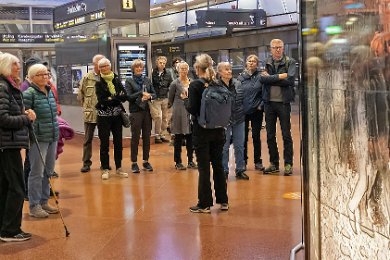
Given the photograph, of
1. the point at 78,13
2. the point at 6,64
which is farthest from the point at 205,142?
the point at 78,13

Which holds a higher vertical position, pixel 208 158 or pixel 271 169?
pixel 208 158

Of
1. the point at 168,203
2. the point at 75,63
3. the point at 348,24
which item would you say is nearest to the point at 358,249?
the point at 348,24

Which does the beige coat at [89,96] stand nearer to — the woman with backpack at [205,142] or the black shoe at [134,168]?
the black shoe at [134,168]

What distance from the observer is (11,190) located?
5023 millimetres

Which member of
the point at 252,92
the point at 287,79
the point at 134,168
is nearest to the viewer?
the point at 287,79

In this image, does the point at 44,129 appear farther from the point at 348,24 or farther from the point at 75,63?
the point at 75,63

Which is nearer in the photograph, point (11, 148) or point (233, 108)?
point (11, 148)

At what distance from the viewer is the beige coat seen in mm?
8484

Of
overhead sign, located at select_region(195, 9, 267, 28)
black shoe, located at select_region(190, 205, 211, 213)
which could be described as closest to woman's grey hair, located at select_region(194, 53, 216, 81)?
black shoe, located at select_region(190, 205, 211, 213)

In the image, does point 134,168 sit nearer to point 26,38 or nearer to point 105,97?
point 105,97

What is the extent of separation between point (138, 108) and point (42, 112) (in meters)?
2.59

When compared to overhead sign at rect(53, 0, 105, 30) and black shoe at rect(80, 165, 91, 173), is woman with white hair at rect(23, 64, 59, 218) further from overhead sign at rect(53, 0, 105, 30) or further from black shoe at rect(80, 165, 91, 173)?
overhead sign at rect(53, 0, 105, 30)

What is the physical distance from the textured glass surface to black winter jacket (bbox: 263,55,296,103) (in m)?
4.72

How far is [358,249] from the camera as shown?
2342mm
